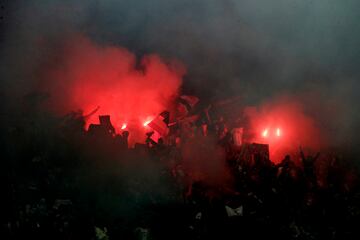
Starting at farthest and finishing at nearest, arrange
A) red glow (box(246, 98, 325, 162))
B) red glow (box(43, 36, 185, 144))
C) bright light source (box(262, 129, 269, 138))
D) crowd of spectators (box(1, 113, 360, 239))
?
1. red glow (box(43, 36, 185, 144))
2. bright light source (box(262, 129, 269, 138))
3. red glow (box(246, 98, 325, 162))
4. crowd of spectators (box(1, 113, 360, 239))

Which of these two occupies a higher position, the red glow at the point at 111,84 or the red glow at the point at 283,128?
the red glow at the point at 111,84

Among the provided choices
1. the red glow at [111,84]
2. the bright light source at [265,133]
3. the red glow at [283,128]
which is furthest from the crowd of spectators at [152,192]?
the red glow at [111,84]

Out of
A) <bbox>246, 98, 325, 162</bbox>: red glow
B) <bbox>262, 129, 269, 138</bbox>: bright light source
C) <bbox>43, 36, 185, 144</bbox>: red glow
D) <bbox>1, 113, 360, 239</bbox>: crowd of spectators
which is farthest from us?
<bbox>43, 36, 185, 144</bbox>: red glow

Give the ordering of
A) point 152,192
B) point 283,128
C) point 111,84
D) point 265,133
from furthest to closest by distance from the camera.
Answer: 1. point 111,84
2. point 283,128
3. point 265,133
4. point 152,192

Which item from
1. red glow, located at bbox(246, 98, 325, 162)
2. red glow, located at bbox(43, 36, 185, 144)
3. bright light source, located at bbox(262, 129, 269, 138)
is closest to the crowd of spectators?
red glow, located at bbox(246, 98, 325, 162)

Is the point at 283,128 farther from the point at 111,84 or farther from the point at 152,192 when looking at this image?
the point at 111,84

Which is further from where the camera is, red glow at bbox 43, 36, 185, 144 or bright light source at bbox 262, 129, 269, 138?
red glow at bbox 43, 36, 185, 144

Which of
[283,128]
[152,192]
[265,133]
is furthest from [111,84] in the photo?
[283,128]

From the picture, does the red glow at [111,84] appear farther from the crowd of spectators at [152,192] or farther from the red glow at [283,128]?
the red glow at [283,128]

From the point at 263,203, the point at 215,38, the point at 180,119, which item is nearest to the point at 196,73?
the point at 215,38

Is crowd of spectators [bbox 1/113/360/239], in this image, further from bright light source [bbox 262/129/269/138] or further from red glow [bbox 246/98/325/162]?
bright light source [bbox 262/129/269/138]

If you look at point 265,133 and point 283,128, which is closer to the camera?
point 265,133

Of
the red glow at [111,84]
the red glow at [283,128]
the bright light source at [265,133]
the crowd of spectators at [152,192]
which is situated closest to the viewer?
the crowd of spectators at [152,192]

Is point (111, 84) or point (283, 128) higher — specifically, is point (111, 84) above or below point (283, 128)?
above
